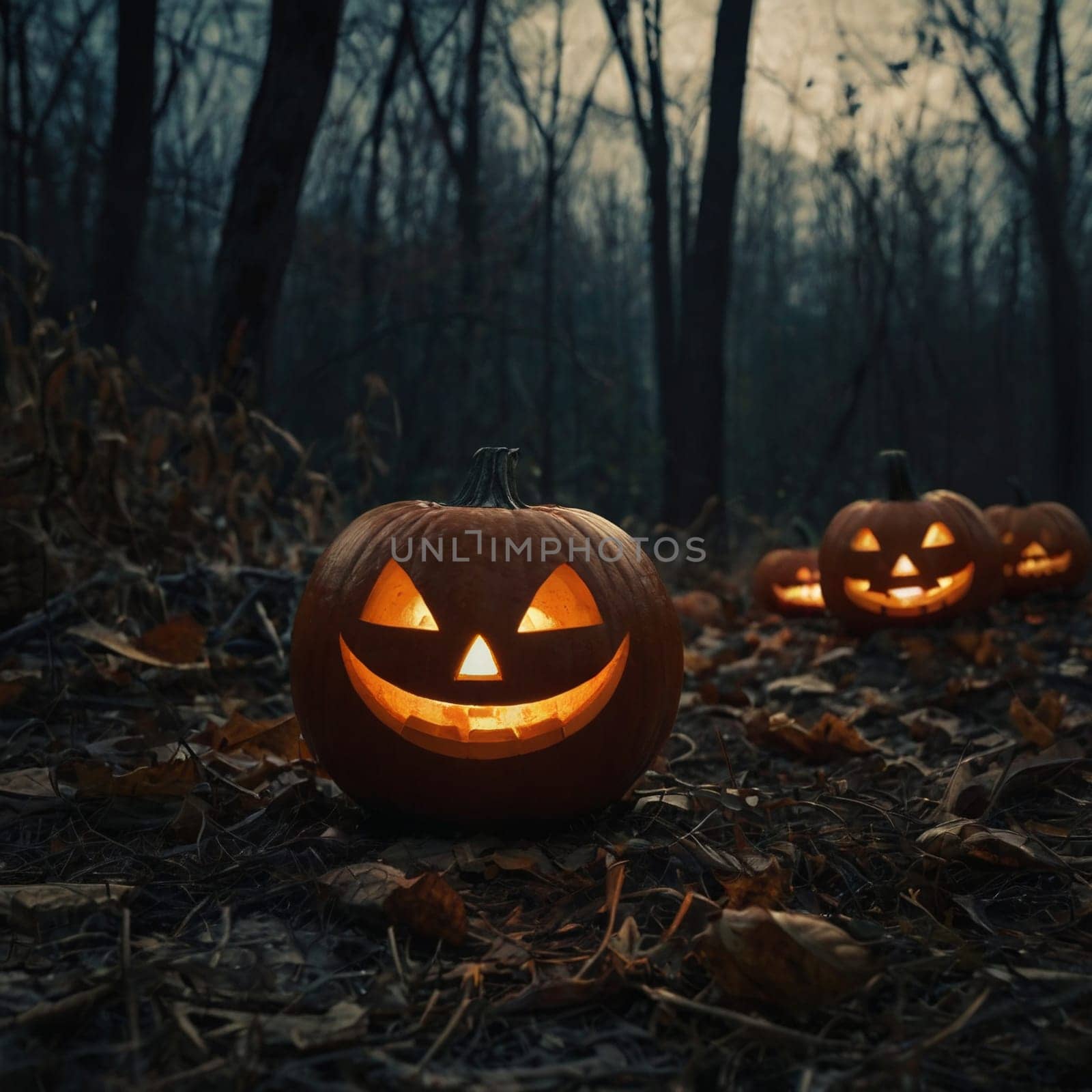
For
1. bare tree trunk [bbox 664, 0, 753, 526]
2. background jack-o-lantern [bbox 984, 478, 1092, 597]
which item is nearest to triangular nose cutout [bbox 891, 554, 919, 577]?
background jack-o-lantern [bbox 984, 478, 1092, 597]

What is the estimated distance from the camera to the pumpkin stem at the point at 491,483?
92.7 inches

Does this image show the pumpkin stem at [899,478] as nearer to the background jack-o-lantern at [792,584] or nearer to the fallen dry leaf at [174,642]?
the background jack-o-lantern at [792,584]

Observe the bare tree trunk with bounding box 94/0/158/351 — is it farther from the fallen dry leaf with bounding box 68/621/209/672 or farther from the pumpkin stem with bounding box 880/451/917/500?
the pumpkin stem with bounding box 880/451/917/500

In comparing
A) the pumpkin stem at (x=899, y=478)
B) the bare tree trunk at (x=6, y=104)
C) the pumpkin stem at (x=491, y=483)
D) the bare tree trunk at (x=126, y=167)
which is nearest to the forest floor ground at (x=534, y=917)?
the pumpkin stem at (x=491, y=483)

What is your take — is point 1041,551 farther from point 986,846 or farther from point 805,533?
point 986,846

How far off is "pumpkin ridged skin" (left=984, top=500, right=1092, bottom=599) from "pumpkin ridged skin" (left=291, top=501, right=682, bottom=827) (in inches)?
192

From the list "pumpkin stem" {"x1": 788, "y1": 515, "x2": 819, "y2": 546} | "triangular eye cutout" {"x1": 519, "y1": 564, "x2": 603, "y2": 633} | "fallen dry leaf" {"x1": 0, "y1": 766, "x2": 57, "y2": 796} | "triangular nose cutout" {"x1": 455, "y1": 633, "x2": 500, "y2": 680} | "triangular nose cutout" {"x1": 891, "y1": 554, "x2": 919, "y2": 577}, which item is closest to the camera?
"triangular nose cutout" {"x1": 455, "y1": 633, "x2": 500, "y2": 680}

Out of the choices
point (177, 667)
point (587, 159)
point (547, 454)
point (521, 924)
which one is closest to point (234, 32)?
point (547, 454)

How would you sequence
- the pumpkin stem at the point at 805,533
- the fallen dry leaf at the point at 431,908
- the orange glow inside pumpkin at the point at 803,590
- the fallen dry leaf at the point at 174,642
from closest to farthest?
1. the fallen dry leaf at the point at 431,908
2. the fallen dry leaf at the point at 174,642
3. the orange glow inside pumpkin at the point at 803,590
4. the pumpkin stem at the point at 805,533

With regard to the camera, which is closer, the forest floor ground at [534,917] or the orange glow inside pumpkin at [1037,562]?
the forest floor ground at [534,917]

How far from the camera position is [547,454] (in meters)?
11.6

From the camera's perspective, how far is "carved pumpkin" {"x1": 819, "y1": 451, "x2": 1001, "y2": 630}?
4.96 m

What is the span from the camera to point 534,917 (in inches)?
70.2

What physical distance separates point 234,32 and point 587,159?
28.3ft
